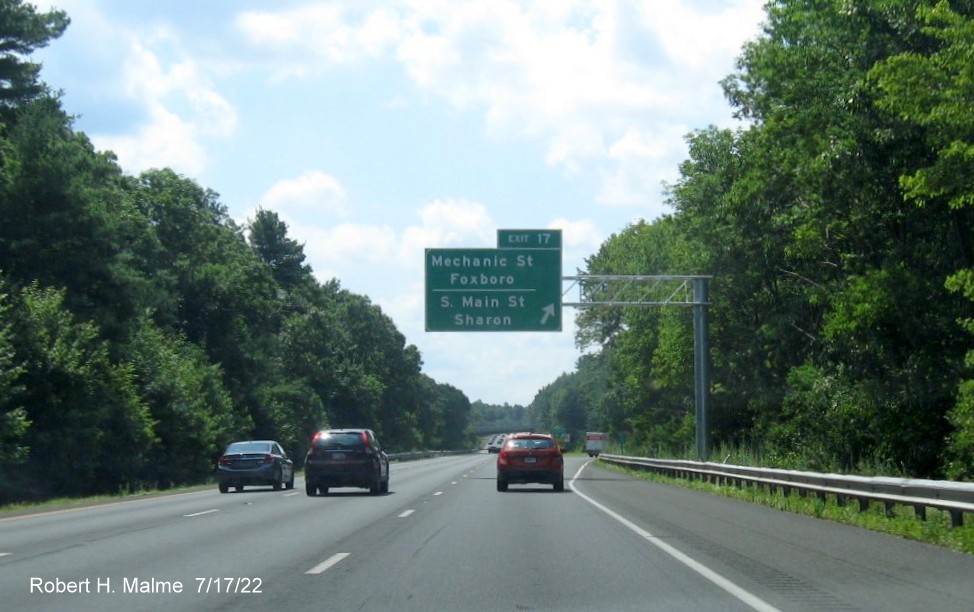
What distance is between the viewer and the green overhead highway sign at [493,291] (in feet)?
126

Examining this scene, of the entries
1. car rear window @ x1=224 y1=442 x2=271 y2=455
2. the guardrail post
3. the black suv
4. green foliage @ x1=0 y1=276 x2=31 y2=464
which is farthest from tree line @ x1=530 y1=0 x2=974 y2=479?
green foliage @ x1=0 y1=276 x2=31 y2=464

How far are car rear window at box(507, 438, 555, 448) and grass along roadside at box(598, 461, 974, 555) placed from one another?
5.03 m

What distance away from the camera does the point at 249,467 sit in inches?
1366

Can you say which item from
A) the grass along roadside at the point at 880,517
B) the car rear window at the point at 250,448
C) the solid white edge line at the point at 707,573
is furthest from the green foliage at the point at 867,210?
the car rear window at the point at 250,448

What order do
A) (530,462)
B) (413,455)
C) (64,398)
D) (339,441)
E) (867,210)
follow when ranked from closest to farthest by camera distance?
(339,441), (530,462), (867,210), (64,398), (413,455)

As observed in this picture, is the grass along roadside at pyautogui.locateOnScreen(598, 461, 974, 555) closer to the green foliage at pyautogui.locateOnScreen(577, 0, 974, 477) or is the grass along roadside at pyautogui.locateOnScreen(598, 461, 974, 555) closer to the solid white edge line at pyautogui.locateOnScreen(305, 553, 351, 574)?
the green foliage at pyautogui.locateOnScreen(577, 0, 974, 477)

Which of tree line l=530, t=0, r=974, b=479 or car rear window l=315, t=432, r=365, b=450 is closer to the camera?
tree line l=530, t=0, r=974, b=479

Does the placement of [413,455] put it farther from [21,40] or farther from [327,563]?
[327,563]

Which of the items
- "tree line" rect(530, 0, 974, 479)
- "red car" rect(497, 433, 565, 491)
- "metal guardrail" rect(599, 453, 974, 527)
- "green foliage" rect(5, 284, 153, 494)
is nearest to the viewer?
"metal guardrail" rect(599, 453, 974, 527)

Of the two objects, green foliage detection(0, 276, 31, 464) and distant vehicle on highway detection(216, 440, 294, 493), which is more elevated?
green foliage detection(0, 276, 31, 464)

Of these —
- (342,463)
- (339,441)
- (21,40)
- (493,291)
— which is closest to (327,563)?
(342,463)

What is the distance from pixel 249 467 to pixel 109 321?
522 inches

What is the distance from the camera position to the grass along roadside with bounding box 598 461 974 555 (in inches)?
Result: 603

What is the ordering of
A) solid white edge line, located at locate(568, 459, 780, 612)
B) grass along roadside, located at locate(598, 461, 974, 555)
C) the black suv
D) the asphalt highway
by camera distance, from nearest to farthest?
solid white edge line, located at locate(568, 459, 780, 612) → the asphalt highway → grass along roadside, located at locate(598, 461, 974, 555) → the black suv
